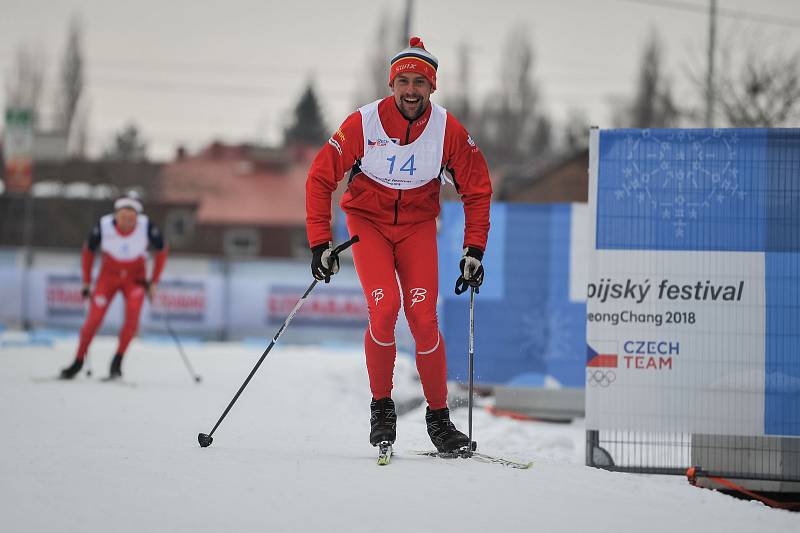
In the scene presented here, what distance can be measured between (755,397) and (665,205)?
1.35 m

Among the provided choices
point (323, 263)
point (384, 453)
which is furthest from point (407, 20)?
point (384, 453)

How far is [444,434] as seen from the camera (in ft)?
18.9

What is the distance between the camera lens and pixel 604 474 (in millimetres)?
5430

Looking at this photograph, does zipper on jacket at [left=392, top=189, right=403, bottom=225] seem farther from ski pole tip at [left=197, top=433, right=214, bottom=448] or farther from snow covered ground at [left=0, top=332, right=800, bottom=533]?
ski pole tip at [left=197, top=433, right=214, bottom=448]

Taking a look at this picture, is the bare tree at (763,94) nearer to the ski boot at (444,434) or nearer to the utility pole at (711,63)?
the utility pole at (711,63)

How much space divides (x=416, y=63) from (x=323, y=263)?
47.6 inches

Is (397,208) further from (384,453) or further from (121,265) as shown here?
(121,265)

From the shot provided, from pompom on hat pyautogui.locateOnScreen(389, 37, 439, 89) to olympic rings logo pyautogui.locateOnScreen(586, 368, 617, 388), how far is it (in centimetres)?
222

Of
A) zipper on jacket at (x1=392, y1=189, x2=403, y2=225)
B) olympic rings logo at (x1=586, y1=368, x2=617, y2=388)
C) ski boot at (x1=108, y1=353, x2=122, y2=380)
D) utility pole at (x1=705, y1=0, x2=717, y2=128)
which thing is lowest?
ski boot at (x1=108, y1=353, x2=122, y2=380)

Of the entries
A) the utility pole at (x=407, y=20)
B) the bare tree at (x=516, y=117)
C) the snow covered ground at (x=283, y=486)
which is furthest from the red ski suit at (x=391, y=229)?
the bare tree at (x=516, y=117)

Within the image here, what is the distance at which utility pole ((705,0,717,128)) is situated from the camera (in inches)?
834

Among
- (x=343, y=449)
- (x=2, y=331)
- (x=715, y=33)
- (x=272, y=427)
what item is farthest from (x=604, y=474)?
(x=715, y=33)

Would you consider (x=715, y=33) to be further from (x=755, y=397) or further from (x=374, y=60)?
(x=374, y=60)

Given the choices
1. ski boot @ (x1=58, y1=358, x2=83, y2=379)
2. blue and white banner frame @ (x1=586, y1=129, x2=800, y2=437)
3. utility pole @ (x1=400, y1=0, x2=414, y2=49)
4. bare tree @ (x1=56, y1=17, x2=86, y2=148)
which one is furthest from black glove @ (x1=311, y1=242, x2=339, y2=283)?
bare tree @ (x1=56, y1=17, x2=86, y2=148)
